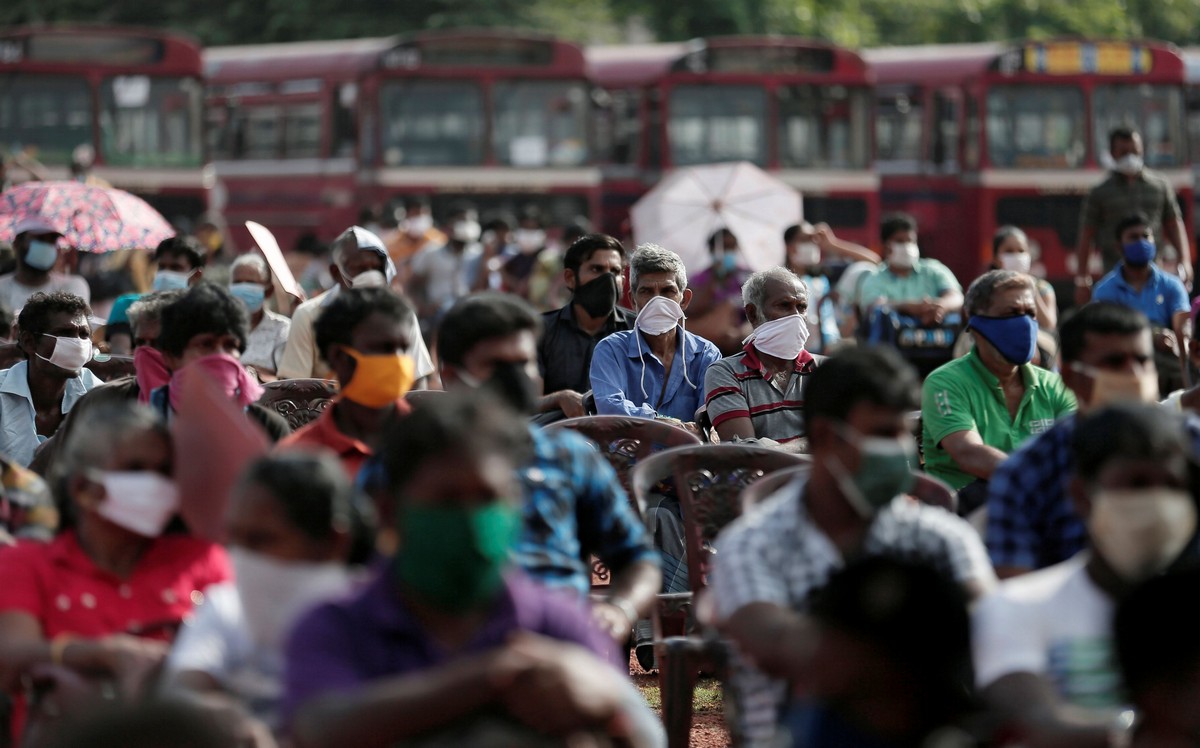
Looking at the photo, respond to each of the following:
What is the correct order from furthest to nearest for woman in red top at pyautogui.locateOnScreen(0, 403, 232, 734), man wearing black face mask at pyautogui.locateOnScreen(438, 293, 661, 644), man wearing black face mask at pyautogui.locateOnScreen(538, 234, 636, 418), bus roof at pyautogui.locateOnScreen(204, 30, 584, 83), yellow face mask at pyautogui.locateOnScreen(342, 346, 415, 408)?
bus roof at pyautogui.locateOnScreen(204, 30, 584, 83)
man wearing black face mask at pyautogui.locateOnScreen(538, 234, 636, 418)
yellow face mask at pyautogui.locateOnScreen(342, 346, 415, 408)
man wearing black face mask at pyautogui.locateOnScreen(438, 293, 661, 644)
woman in red top at pyautogui.locateOnScreen(0, 403, 232, 734)

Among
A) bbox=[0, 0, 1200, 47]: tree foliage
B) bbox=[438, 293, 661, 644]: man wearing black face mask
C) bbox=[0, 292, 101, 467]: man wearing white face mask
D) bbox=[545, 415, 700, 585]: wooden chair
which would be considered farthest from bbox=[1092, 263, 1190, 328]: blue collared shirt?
bbox=[0, 0, 1200, 47]: tree foliage

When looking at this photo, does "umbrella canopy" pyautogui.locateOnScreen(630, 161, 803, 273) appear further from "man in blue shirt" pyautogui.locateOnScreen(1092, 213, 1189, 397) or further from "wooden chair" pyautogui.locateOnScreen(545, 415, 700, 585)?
"wooden chair" pyautogui.locateOnScreen(545, 415, 700, 585)

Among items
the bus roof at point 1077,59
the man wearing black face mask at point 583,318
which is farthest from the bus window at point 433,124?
the man wearing black face mask at point 583,318

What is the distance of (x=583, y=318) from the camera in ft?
26.5

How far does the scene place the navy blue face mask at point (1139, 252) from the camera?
427 inches

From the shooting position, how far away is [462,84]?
19.1 meters

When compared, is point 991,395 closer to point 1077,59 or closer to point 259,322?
point 259,322

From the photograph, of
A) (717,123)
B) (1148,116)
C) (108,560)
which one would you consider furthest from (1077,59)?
(108,560)

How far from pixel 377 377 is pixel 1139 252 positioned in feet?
23.3

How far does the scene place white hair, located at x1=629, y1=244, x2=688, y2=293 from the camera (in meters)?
7.91

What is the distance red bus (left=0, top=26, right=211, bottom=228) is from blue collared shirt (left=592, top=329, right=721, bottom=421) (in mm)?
12485

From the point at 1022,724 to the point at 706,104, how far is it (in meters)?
16.5

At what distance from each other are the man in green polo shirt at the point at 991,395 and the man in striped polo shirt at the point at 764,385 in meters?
0.79

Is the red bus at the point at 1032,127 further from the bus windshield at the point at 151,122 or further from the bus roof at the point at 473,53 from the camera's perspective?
the bus windshield at the point at 151,122
